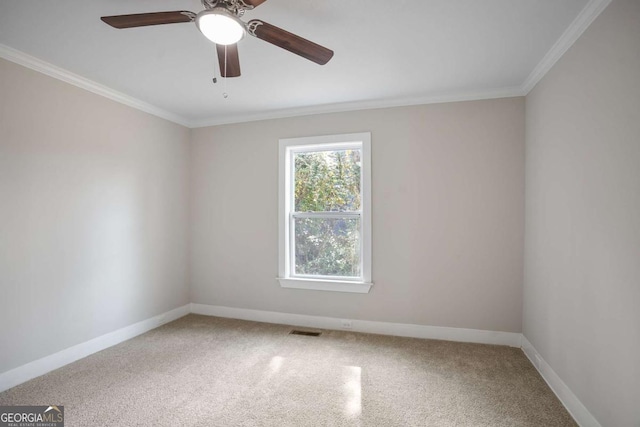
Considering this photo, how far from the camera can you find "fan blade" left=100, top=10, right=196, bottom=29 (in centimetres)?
163

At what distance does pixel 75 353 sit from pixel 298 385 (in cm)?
209

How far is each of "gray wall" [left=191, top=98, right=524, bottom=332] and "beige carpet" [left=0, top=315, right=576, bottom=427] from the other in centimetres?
44

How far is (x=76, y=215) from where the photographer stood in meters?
3.01

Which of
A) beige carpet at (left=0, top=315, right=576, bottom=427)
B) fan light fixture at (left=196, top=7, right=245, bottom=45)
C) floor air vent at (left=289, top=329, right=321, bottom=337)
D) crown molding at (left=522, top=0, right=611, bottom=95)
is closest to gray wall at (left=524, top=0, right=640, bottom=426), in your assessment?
crown molding at (left=522, top=0, right=611, bottom=95)

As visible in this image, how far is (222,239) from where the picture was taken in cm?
427

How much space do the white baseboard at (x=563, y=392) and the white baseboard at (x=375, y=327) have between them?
0.34 meters

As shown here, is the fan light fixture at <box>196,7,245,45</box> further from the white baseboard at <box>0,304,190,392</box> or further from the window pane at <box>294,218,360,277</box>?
the white baseboard at <box>0,304,190,392</box>

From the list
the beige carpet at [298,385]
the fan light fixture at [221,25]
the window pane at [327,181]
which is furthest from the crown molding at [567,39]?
the beige carpet at [298,385]

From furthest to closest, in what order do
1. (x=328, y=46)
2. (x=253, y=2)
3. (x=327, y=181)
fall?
→ (x=327, y=181) < (x=328, y=46) < (x=253, y=2)

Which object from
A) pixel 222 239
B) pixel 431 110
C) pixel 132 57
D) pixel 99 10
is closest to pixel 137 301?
pixel 222 239

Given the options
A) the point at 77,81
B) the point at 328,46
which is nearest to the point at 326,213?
the point at 328,46

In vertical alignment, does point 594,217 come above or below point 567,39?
below

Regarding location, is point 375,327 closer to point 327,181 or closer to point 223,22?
point 327,181

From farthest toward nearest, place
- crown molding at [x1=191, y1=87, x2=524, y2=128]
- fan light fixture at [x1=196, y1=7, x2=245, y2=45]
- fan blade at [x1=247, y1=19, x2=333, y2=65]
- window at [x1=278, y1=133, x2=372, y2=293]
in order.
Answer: window at [x1=278, y1=133, x2=372, y2=293] < crown molding at [x1=191, y1=87, x2=524, y2=128] < fan blade at [x1=247, y1=19, x2=333, y2=65] < fan light fixture at [x1=196, y1=7, x2=245, y2=45]
